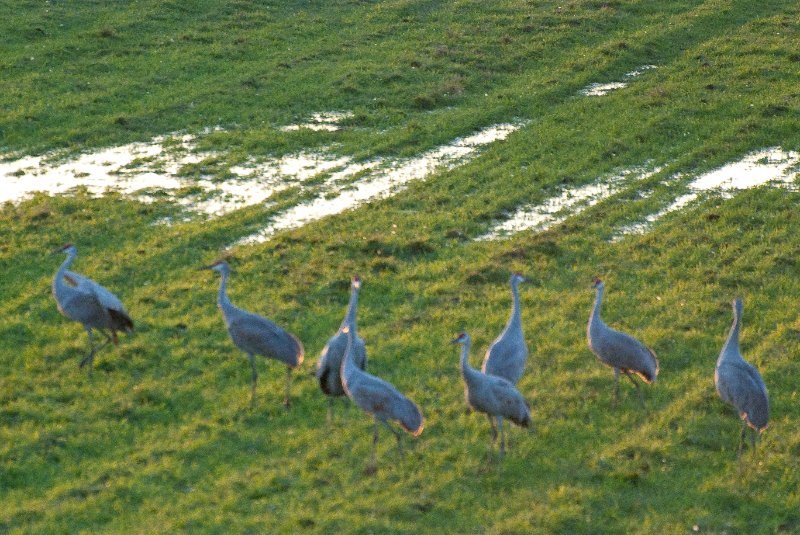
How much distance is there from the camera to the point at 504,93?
87.4 feet

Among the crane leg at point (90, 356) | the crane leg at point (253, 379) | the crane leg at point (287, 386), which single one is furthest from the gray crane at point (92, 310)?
the crane leg at point (287, 386)

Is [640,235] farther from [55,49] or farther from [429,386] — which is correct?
[55,49]

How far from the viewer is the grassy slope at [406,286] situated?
10961mm

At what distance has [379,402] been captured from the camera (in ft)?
37.5

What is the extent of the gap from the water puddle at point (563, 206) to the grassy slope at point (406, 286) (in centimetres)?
34

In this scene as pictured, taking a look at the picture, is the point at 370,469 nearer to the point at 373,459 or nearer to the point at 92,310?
the point at 373,459

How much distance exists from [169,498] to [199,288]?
5474 millimetres

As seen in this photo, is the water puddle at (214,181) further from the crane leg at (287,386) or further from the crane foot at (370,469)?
the crane foot at (370,469)

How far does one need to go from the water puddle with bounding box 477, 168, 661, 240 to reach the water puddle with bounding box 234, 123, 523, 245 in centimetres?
244

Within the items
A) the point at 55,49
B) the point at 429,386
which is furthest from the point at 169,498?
the point at 55,49

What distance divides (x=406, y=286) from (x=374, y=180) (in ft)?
17.3

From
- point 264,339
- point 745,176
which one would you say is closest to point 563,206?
point 745,176

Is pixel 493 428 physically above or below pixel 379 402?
below

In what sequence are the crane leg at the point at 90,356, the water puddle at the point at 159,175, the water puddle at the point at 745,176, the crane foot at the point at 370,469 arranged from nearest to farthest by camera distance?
1. the crane foot at the point at 370,469
2. the crane leg at the point at 90,356
3. the water puddle at the point at 159,175
4. the water puddle at the point at 745,176
